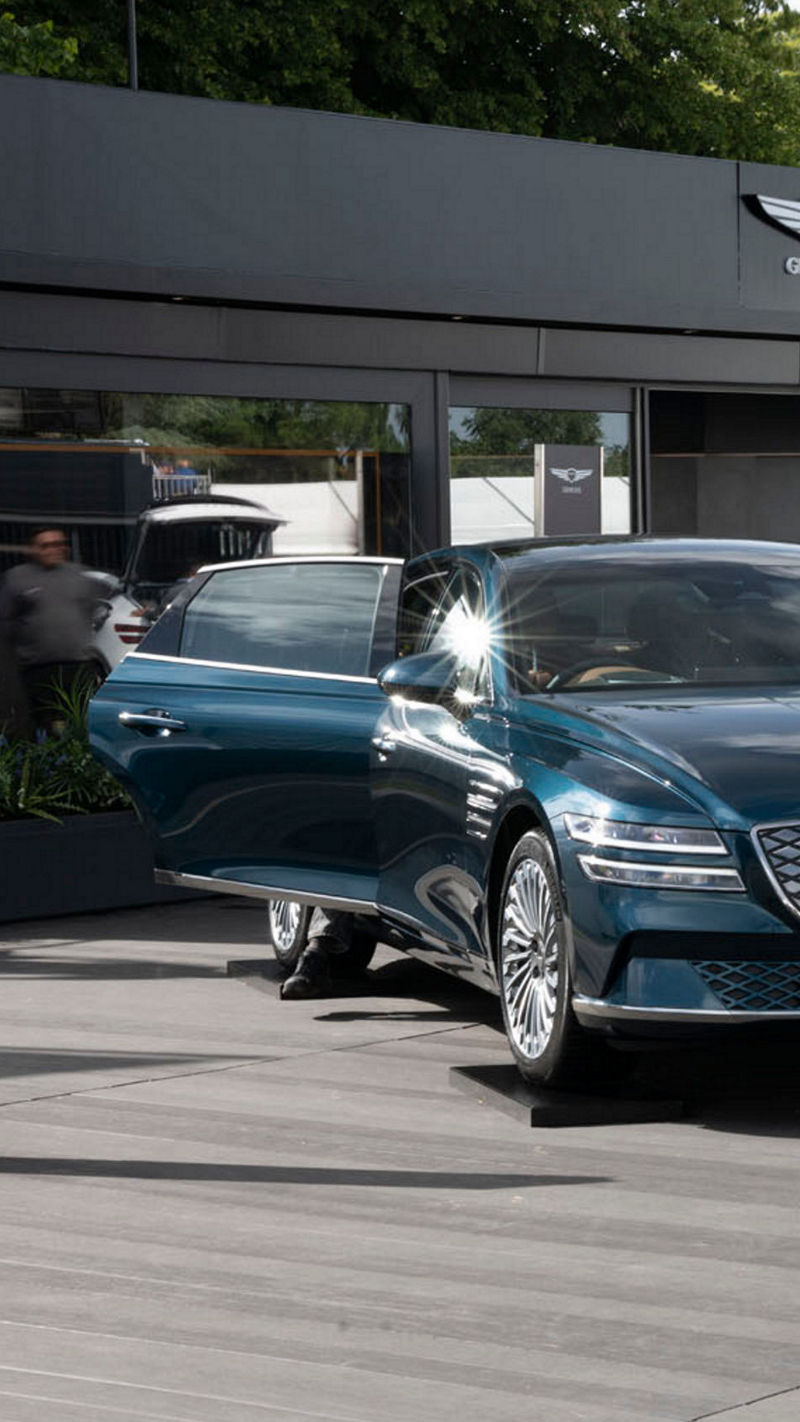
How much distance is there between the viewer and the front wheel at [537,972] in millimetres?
7176

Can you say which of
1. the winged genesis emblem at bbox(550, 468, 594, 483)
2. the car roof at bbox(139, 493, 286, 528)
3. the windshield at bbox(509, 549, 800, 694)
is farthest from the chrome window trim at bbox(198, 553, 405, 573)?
the winged genesis emblem at bbox(550, 468, 594, 483)

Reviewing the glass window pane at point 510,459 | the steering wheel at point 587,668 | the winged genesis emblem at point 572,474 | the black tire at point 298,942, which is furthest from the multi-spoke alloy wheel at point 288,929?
the winged genesis emblem at point 572,474

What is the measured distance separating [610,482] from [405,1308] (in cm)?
1242

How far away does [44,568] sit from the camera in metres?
13.5

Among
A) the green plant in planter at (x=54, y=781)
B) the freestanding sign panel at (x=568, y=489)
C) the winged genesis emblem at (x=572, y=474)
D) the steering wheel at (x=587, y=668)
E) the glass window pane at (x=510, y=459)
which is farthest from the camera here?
the winged genesis emblem at (x=572, y=474)

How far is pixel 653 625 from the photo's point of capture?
8.12 m

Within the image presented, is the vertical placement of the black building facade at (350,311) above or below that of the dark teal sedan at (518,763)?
above

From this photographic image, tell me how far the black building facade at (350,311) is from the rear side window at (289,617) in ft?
12.4

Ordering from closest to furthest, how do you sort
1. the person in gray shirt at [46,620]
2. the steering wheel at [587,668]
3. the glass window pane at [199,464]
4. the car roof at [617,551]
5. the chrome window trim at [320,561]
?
the steering wheel at [587,668] < the car roof at [617,551] < the chrome window trim at [320,561] < the glass window pane at [199,464] < the person in gray shirt at [46,620]

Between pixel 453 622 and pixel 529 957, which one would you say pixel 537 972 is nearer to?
pixel 529 957

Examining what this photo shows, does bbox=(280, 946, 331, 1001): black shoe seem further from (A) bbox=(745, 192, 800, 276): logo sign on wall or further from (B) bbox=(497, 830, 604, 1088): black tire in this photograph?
(A) bbox=(745, 192, 800, 276): logo sign on wall

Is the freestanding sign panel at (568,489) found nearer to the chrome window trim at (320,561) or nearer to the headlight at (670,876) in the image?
the chrome window trim at (320,561)

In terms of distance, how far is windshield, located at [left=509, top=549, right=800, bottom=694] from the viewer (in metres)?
7.97

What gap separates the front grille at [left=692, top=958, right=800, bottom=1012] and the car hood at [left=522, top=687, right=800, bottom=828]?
406 mm
